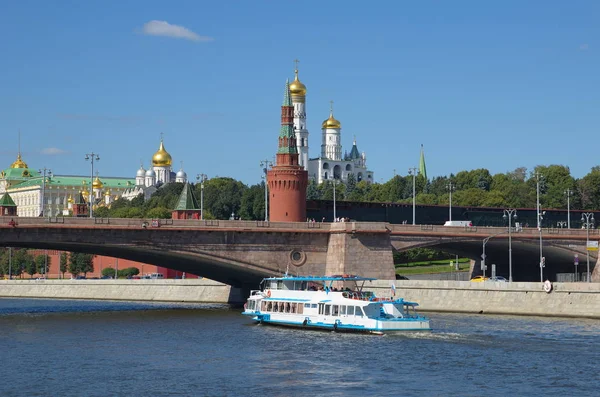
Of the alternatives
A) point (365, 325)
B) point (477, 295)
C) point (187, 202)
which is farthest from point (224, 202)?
point (365, 325)

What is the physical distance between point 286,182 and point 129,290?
23.8m

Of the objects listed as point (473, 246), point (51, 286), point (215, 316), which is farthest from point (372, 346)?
point (51, 286)

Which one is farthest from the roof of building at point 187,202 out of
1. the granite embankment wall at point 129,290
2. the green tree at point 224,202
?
the green tree at point 224,202

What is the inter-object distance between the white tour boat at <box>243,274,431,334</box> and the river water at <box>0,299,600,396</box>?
122 cm

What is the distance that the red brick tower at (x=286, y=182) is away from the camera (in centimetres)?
11681

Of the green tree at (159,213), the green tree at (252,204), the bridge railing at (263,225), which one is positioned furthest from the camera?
the green tree at (252,204)

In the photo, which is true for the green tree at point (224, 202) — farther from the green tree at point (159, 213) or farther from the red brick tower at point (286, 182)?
the red brick tower at point (286, 182)

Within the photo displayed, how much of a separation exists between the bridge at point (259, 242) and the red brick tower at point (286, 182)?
9465 millimetres

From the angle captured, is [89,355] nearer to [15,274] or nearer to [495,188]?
[15,274]

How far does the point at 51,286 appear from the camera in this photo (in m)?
141

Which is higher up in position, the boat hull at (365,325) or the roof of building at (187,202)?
the roof of building at (187,202)

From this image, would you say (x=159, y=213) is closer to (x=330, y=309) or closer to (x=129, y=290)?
(x=129, y=290)

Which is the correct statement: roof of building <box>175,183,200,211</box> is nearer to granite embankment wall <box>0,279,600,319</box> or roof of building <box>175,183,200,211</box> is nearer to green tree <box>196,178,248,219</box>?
granite embankment wall <box>0,279,600,319</box>

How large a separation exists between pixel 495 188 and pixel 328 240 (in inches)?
4048
